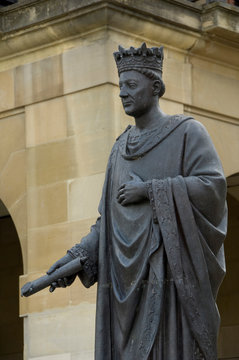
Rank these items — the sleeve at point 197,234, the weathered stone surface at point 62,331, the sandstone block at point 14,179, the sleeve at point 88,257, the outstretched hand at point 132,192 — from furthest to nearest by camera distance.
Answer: the sandstone block at point 14,179 → the weathered stone surface at point 62,331 → the sleeve at point 88,257 → the outstretched hand at point 132,192 → the sleeve at point 197,234

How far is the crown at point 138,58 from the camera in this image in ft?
30.0

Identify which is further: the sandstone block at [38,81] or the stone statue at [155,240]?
the sandstone block at [38,81]

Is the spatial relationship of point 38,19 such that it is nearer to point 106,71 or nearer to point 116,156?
point 106,71

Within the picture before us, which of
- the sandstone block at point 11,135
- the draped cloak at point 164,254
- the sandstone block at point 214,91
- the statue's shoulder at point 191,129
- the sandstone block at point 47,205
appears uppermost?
the sandstone block at point 214,91

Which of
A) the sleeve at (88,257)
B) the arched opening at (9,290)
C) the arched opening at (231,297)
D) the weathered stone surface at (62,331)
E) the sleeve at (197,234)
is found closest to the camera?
the sleeve at (197,234)

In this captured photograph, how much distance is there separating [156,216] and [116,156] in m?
0.66

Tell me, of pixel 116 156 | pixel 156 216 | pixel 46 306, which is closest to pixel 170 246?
pixel 156 216

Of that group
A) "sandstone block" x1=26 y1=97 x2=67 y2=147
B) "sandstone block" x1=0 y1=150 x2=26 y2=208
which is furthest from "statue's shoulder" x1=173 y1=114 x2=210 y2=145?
"sandstone block" x1=0 y1=150 x2=26 y2=208

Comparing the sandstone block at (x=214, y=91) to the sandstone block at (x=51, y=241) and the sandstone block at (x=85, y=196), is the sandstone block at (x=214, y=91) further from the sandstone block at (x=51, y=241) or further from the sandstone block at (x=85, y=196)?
the sandstone block at (x=51, y=241)

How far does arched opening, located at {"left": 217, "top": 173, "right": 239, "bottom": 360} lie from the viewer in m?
19.5

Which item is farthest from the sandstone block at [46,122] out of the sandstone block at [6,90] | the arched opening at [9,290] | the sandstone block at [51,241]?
the arched opening at [9,290]

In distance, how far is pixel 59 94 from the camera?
52.1 ft

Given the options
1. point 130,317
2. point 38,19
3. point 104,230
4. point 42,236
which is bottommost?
point 130,317

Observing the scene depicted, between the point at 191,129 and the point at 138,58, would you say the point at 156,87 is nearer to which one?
the point at 138,58
